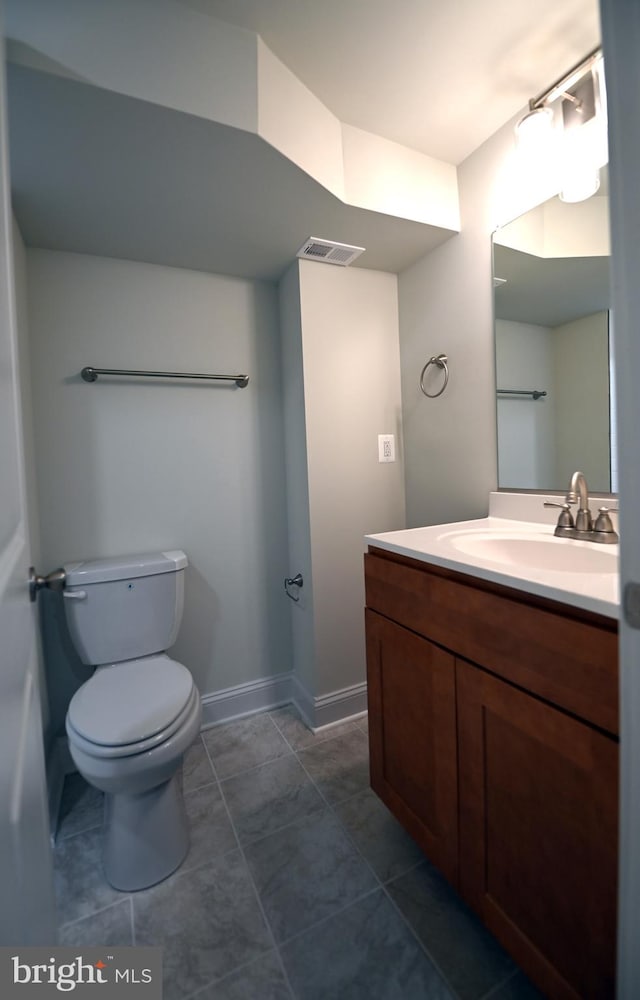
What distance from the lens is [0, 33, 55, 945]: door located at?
417 millimetres

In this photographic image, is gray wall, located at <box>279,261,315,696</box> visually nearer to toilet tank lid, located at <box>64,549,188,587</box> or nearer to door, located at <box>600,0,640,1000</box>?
toilet tank lid, located at <box>64,549,188,587</box>

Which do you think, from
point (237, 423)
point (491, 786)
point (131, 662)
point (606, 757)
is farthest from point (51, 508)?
point (606, 757)

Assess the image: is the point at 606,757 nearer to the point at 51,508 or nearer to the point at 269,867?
the point at 269,867

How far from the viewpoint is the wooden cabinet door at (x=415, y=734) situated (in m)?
0.90

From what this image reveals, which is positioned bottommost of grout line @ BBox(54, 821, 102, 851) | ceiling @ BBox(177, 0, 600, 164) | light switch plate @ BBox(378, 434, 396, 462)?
grout line @ BBox(54, 821, 102, 851)

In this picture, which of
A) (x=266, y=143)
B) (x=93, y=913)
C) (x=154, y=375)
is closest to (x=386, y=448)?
(x=154, y=375)

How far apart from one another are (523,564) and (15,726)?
3.71 ft

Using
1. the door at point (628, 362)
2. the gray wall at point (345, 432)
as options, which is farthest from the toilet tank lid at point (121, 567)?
the door at point (628, 362)

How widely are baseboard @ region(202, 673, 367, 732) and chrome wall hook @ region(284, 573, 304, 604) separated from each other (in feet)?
1.33

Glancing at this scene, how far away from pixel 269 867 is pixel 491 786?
76 cm

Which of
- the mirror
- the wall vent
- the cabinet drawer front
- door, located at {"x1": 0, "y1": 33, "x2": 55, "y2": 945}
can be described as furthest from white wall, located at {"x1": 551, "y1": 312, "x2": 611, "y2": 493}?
door, located at {"x1": 0, "y1": 33, "x2": 55, "y2": 945}

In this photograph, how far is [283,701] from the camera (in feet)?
6.36

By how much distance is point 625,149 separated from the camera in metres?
0.39

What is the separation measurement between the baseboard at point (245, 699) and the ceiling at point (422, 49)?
224 cm
